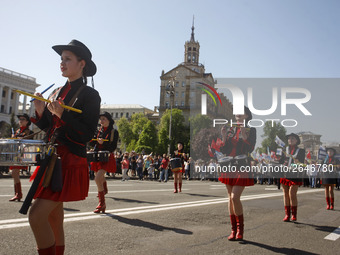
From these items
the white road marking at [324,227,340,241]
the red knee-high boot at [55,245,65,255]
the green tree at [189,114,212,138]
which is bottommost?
the white road marking at [324,227,340,241]

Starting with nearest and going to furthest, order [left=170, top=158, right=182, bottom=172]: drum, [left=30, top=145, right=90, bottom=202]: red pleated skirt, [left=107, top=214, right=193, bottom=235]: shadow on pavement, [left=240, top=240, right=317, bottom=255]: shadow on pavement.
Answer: [left=30, top=145, right=90, bottom=202]: red pleated skirt
[left=240, top=240, right=317, bottom=255]: shadow on pavement
[left=107, top=214, right=193, bottom=235]: shadow on pavement
[left=170, top=158, right=182, bottom=172]: drum

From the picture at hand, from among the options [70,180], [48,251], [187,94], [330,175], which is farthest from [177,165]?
[187,94]

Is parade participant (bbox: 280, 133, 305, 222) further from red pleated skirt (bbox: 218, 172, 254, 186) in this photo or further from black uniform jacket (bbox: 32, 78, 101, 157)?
black uniform jacket (bbox: 32, 78, 101, 157)

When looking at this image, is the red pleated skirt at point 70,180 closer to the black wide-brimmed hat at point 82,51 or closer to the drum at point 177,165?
the black wide-brimmed hat at point 82,51

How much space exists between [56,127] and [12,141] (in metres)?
0.41

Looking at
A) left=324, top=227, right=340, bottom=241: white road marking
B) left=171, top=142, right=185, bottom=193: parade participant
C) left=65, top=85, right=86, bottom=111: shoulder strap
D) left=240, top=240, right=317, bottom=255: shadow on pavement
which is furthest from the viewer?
left=171, top=142, right=185, bottom=193: parade participant

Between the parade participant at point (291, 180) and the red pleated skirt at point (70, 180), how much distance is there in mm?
6117

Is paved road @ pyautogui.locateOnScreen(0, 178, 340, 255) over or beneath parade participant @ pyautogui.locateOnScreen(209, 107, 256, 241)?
beneath

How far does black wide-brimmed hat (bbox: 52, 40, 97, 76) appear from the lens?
337cm

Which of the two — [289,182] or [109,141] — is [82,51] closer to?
[109,141]

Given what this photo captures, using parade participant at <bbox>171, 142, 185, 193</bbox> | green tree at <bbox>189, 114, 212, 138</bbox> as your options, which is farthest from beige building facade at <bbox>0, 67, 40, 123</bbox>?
parade participant at <bbox>171, 142, 185, 193</bbox>

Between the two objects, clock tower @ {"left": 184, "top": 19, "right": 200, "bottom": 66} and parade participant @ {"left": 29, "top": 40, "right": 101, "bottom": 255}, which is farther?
clock tower @ {"left": 184, "top": 19, "right": 200, "bottom": 66}

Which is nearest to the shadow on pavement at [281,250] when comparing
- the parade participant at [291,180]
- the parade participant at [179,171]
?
the parade participant at [291,180]

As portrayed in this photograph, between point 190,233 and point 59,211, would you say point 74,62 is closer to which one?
point 59,211
